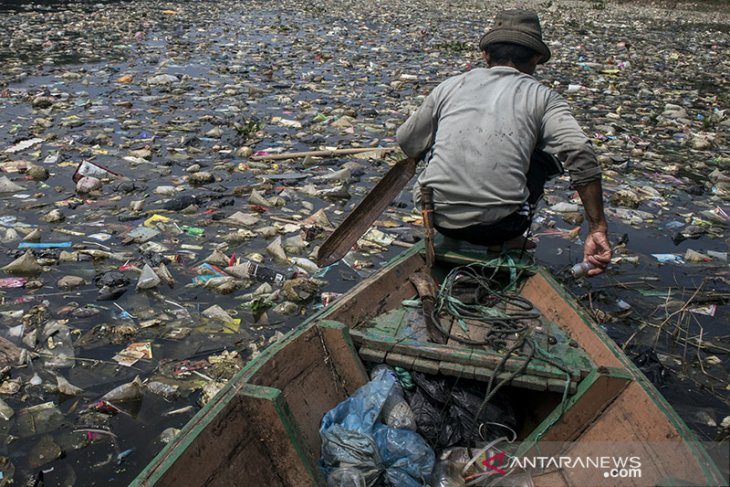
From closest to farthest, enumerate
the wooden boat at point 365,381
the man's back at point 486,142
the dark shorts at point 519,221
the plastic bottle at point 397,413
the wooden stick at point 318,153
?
the wooden boat at point 365,381 < the plastic bottle at point 397,413 < the man's back at point 486,142 < the dark shorts at point 519,221 < the wooden stick at point 318,153

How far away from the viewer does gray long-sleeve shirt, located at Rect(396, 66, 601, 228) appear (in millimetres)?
3789

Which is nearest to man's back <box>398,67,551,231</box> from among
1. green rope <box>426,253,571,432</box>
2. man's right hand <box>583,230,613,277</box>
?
green rope <box>426,253,571,432</box>

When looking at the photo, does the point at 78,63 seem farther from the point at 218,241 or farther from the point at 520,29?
the point at 520,29

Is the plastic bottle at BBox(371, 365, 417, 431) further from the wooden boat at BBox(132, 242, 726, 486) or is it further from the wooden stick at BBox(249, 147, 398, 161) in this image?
the wooden stick at BBox(249, 147, 398, 161)

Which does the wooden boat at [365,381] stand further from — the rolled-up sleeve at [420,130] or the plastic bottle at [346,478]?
the rolled-up sleeve at [420,130]

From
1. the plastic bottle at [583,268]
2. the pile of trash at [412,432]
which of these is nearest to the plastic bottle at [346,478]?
the pile of trash at [412,432]

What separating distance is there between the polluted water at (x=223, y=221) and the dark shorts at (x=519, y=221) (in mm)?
1302

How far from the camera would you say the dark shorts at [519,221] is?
159 inches

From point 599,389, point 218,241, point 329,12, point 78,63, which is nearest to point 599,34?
point 329,12

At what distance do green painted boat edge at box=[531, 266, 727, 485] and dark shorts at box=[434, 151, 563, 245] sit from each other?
0.47 metres

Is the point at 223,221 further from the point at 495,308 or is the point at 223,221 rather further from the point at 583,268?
the point at 583,268

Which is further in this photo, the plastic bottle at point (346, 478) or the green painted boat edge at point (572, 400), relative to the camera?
the green painted boat edge at point (572, 400)

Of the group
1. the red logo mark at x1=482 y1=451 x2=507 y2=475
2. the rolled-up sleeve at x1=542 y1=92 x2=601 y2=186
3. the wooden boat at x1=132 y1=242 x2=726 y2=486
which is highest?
the rolled-up sleeve at x1=542 y1=92 x2=601 y2=186

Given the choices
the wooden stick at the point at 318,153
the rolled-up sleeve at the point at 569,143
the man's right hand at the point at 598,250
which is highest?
the rolled-up sleeve at the point at 569,143
